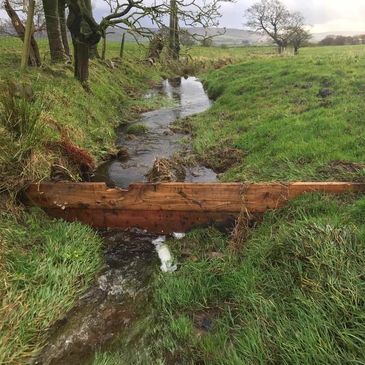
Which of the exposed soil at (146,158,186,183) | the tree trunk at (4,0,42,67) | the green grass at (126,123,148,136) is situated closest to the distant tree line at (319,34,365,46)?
the green grass at (126,123,148,136)

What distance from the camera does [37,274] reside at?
535 centimetres

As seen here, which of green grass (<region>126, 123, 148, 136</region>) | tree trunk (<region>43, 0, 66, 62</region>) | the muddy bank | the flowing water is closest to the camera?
the muddy bank

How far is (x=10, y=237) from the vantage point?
5809 mm

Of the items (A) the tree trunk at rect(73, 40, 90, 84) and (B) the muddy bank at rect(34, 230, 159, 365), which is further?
(A) the tree trunk at rect(73, 40, 90, 84)

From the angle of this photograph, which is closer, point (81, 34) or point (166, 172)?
point (166, 172)

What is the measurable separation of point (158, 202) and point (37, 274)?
8.41 ft

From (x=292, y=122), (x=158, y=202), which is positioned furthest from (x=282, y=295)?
(x=292, y=122)

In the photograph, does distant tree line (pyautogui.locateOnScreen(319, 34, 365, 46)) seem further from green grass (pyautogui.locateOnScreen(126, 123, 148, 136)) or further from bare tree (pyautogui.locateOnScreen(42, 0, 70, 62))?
green grass (pyautogui.locateOnScreen(126, 123, 148, 136))

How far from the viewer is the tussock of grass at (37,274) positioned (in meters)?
4.48

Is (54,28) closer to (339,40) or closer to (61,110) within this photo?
(61,110)

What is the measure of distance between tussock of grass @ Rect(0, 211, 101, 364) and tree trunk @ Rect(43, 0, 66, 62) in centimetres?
1113

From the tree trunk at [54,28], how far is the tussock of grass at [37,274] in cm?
1113

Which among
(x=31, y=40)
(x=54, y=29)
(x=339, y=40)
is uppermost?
(x=339, y=40)

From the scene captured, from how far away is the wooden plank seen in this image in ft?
22.3
